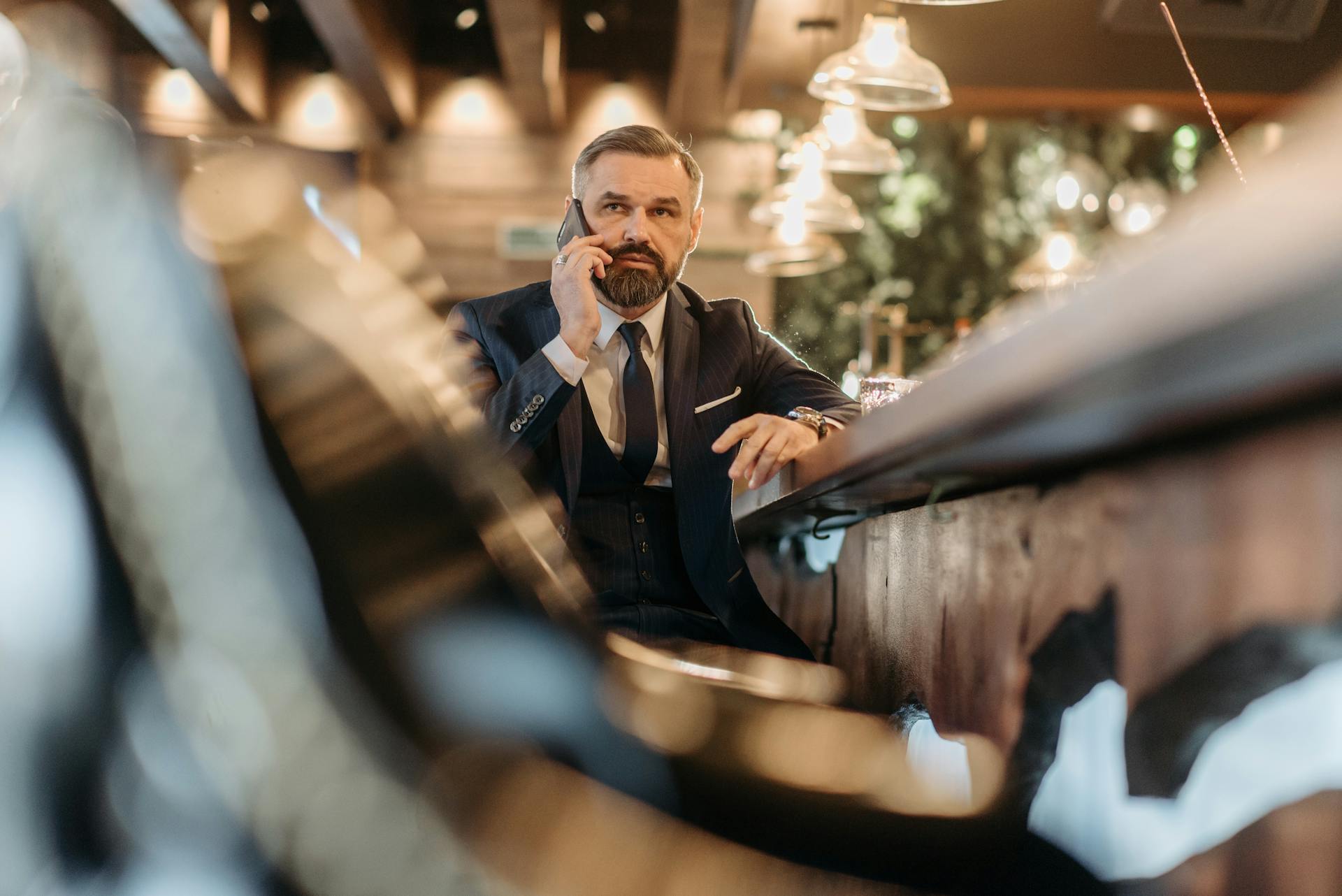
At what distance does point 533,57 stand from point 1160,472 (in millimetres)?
5400

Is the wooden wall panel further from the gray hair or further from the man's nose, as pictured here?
the gray hair

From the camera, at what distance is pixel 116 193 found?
48 cm

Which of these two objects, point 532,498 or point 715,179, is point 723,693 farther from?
point 715,179

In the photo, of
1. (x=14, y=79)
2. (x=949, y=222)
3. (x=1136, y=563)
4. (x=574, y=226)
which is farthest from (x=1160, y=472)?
(x=949, y=222)

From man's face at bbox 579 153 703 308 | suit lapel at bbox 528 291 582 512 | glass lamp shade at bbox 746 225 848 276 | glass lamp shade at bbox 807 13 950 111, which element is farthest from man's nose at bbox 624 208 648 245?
glass lamp shade at bbox 746 225 848 276

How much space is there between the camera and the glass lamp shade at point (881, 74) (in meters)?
3.09

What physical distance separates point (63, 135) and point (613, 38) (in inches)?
279

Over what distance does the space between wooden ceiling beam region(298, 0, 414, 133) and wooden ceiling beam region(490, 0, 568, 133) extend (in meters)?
0.55

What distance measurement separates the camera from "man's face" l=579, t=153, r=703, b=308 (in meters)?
2.06

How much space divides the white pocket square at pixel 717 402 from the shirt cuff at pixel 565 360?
21 centimetres

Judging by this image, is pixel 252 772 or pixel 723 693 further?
pixel 723 693

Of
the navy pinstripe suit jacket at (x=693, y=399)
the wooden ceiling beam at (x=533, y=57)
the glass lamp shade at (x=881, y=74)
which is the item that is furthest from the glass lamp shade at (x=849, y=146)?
the navy pinstripe suit jacket at (x=693, y=399)

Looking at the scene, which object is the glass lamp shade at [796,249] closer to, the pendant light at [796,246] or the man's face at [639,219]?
the pendant light at [796,246]

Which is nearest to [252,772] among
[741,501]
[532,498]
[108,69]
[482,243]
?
[532,498]
